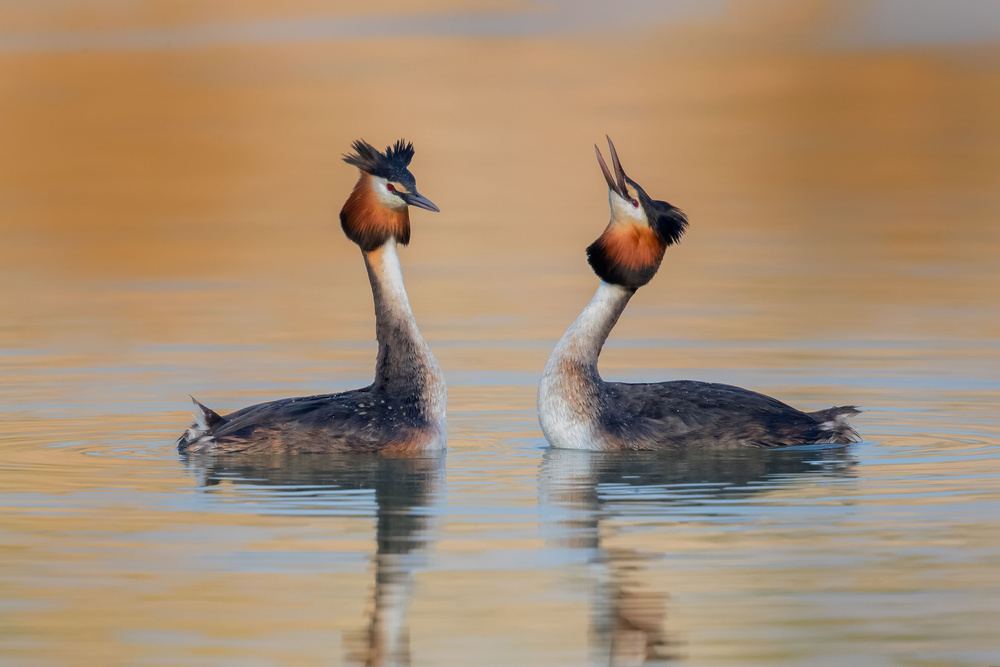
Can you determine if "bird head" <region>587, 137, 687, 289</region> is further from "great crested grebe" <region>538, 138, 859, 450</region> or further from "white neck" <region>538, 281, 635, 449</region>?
"white neck" <region>538, 281, 635, 449</region>

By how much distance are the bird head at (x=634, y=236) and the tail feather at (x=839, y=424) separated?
136 centimetres

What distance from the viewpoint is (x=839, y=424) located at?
12086 millimetres

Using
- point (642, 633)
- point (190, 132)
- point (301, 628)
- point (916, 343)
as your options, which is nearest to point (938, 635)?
point (642, 633)

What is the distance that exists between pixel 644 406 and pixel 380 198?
201 centimetres

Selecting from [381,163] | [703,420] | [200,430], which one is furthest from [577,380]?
[200,430]

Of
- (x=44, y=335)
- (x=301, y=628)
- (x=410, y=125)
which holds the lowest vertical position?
(x=301, y=628)

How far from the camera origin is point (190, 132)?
39.5 m

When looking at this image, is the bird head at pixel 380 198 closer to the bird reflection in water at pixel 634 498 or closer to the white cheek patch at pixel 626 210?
the white cheek patch at pixel 626 210

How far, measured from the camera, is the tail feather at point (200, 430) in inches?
452

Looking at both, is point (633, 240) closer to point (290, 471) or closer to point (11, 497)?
point (290, 471)

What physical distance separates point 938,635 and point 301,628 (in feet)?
8.12

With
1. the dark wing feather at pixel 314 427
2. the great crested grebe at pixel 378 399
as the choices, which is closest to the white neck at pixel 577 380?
the great crested grebe at pixel 378 399

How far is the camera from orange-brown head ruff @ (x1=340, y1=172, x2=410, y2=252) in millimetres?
12125

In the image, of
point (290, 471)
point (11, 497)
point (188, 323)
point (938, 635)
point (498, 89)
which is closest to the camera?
point (938, 635)
